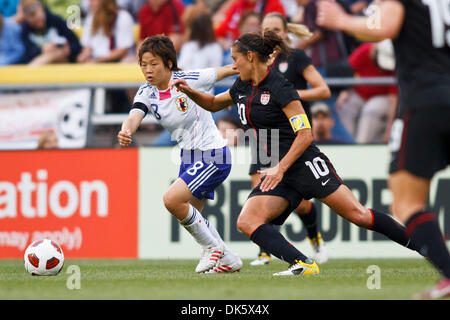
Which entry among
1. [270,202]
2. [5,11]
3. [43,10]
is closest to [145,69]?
[270,202]

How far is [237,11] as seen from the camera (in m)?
13.6

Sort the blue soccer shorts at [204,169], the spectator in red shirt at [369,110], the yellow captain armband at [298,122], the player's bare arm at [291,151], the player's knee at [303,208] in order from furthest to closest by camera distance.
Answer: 1. the spectator in red shirt at [369,110]
2. the player's knee at [303,208]
3. the blue soccer shorts at [204,169]
4. the yellow captain armband at [298,122]
5. the player's bare arm at [291,151]

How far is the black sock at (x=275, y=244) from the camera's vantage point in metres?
7.09

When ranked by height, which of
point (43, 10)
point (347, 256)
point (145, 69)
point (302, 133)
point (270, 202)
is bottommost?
point (347, 256)

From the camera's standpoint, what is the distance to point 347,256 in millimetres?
10711

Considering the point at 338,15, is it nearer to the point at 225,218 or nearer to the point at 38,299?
the point at 38,299

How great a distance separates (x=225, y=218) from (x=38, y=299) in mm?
5225

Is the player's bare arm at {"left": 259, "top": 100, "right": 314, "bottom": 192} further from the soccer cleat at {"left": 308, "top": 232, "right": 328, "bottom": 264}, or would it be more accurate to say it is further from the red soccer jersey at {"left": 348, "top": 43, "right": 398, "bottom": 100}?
the red soccer jersey at {"left": 348, "top": 43, "right": 398, "bottom": 100}

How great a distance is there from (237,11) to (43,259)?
7003 mm

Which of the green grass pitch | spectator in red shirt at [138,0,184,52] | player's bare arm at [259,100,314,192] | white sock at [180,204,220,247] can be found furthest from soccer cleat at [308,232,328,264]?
spectator in red shirt at [138,0,184,52]

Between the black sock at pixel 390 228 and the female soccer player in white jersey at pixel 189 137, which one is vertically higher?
the female soccer player in white jersey at pixel 189 137

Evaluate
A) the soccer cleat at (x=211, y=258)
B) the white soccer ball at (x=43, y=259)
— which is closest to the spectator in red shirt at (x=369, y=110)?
the soccer cleat at (x=211, y=258)

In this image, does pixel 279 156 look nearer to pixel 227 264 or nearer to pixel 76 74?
pixel 227 264

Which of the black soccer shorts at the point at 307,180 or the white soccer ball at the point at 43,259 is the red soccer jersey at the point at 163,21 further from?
the black soccer shorts at the point at 307,180
